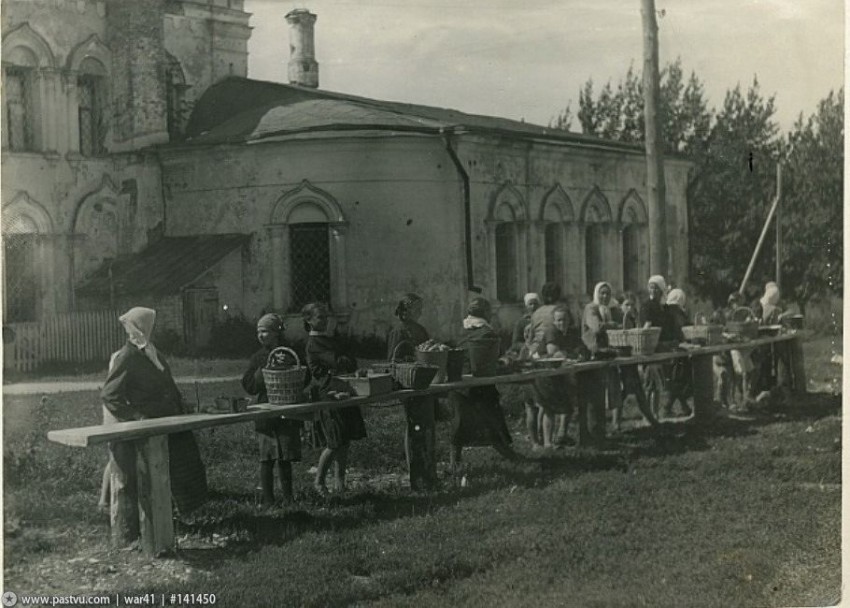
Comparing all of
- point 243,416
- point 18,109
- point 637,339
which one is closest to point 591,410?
point 637,339

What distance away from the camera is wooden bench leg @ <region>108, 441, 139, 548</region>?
5.55 m

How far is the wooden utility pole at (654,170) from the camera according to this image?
834cm

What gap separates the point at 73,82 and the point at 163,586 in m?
3.63

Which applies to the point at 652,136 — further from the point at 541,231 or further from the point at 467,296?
the point at 467,296

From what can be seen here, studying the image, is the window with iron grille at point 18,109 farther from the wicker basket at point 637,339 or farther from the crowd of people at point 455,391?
the wicker basket at point 637,339

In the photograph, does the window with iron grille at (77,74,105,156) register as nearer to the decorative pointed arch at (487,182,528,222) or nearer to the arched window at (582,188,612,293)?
the decorative pointed arch at (487,182,528,222)

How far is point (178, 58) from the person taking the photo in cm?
838

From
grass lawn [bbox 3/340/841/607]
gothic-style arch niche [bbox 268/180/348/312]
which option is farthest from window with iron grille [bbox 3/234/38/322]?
gothic-style arch niche [bbox 268/180/348/312]

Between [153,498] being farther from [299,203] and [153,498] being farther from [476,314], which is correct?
[476,314]

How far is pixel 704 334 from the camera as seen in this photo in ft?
30.4

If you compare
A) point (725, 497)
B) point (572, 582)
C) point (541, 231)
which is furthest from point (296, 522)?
point (541, 231)

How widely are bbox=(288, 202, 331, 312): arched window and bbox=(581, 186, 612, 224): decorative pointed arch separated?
3604 mm

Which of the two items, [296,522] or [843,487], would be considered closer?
[296,522]

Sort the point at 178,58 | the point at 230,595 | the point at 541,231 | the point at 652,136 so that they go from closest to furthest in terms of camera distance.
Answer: the point at 230,595 < the point at 178,58 < the point at 652,136 < the point at 541,231
